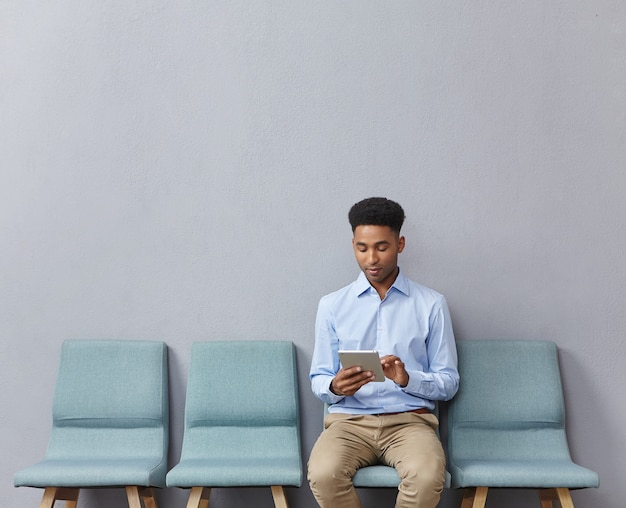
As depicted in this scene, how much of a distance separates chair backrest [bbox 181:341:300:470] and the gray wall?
119mm

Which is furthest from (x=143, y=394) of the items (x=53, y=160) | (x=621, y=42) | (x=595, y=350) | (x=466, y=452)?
(x=621, y=42)

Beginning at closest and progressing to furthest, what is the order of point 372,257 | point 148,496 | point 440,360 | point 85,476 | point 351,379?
point 351,379
point 85,476
point 372,257
point 440,360
point 148,496

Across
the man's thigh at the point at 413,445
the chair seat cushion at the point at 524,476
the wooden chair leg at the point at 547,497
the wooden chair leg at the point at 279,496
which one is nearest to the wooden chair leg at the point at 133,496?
the wooden chair leg at the point at 279,496

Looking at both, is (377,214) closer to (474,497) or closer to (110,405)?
(474,497)

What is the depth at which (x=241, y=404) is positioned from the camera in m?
3.70

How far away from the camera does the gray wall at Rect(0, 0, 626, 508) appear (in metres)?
3.82

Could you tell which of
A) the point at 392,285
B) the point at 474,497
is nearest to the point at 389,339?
the point at 392,285

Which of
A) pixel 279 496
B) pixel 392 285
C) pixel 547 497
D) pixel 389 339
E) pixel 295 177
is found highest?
pixel 295 177

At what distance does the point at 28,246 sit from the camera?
392 centimetres

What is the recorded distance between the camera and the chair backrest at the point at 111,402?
3.70 m

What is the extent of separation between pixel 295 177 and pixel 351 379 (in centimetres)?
111

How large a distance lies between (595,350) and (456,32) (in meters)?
1.61

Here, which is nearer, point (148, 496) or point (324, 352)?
point (324, 352)

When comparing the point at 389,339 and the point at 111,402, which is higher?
the point at 389,339
